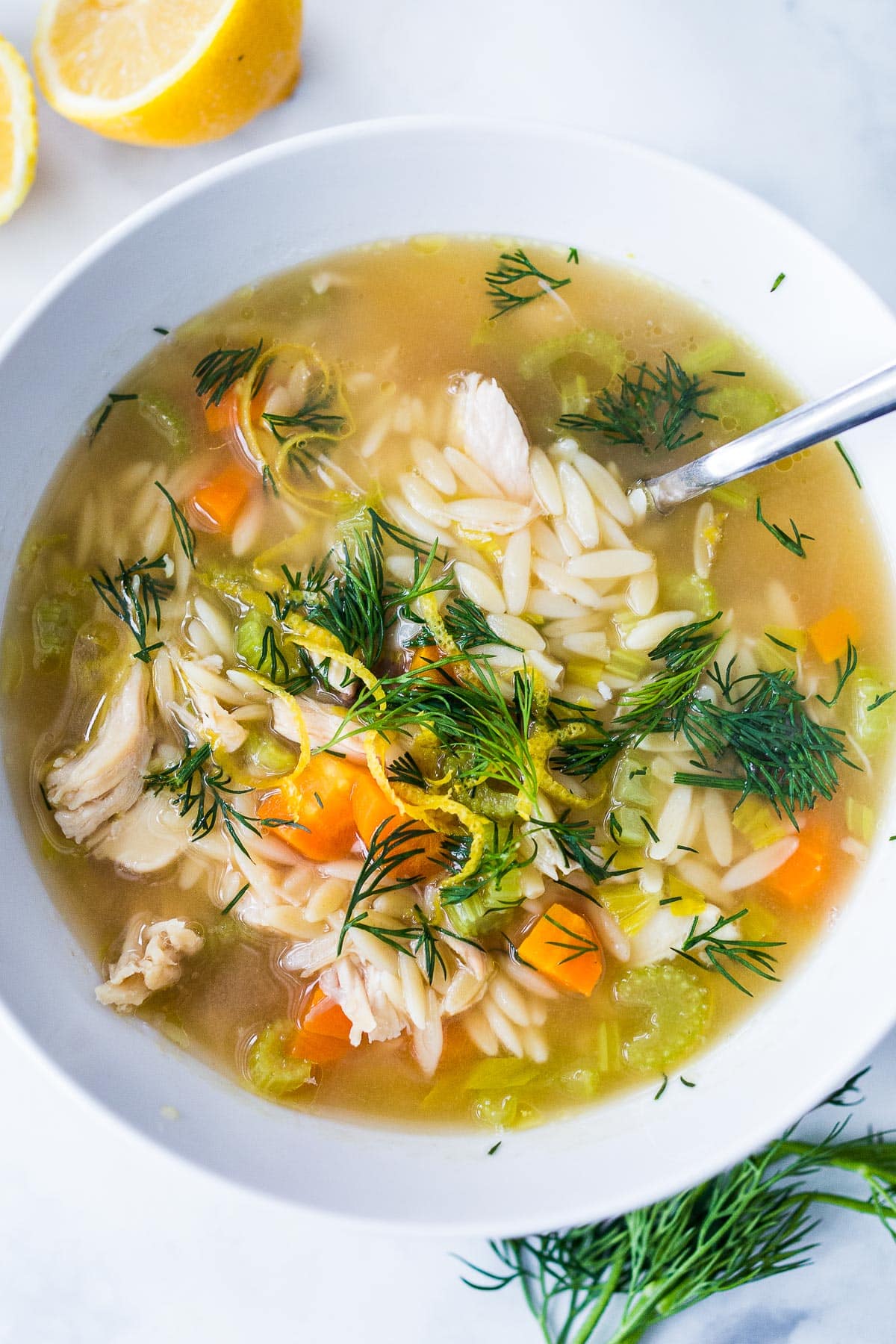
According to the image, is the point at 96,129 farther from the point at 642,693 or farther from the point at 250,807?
the point at 642,693

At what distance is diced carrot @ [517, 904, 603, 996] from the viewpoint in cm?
266

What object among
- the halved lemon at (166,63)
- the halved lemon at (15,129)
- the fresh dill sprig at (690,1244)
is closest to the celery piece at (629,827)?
the fresh dill sprig at (690,1244)

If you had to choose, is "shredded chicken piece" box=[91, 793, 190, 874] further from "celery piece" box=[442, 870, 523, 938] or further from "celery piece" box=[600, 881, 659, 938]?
"celery piece" box=[600, 881, 659, 938]

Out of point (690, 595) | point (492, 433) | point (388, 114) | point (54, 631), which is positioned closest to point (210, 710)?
point (54, 631)

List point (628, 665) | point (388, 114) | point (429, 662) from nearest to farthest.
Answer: point (429, 662) < point (628, 665) < point (388, 114)

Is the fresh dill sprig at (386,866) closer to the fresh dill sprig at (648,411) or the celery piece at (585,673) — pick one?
the celery piece at (585,673)

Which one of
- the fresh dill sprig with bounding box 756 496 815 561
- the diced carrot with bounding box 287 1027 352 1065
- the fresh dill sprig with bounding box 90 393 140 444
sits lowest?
the diced carrot with bounding box 287 1027 352 1065

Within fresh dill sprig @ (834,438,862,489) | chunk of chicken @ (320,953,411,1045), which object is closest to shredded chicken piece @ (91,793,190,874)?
chunk of chicken @ (320,953,411,1045)

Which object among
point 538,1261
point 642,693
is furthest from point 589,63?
point 538,1261

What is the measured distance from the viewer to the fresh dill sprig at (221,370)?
9.10 feet

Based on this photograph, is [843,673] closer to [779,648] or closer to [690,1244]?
[779,648]

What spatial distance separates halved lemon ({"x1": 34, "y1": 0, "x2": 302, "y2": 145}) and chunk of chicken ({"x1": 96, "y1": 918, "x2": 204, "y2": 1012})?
7.19ft

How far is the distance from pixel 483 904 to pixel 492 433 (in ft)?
4.13

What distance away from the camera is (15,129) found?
2.91m
